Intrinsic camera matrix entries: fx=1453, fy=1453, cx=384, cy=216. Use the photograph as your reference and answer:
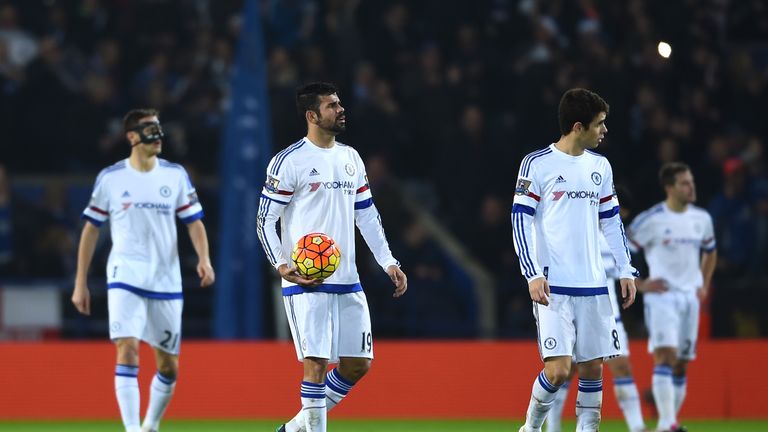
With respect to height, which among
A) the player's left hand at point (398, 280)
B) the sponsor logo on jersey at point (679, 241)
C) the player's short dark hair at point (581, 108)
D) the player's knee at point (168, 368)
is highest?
the player's short dark hair at point (581, 108)

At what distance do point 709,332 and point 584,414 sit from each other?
21.6 ft

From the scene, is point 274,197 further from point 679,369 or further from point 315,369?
point 679,369

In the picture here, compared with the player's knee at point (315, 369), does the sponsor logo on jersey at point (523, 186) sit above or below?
above

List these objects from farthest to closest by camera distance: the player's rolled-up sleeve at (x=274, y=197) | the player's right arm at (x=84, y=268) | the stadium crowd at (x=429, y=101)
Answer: the stadium crowd at (x=429, y=101) < the player's right arm at (x=84, y=268) < the player's rolled-up sleeve at (x=274, y=197)

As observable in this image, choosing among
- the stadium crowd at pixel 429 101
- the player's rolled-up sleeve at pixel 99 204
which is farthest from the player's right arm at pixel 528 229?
the stadium crowd at pixel 429 101

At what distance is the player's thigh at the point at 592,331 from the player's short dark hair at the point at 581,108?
41.4 inches

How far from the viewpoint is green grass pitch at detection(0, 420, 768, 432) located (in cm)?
1272

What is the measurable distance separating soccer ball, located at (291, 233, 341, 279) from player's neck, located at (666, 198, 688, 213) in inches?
172

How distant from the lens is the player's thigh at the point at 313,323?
340 inches

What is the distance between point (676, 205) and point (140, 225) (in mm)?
4519

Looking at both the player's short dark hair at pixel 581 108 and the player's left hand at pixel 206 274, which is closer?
the player's short dark hair at pixel 581 108

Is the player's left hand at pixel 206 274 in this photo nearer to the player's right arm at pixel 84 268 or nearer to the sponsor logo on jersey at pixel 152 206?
the sponsor logo on jersey at pixel 152 206

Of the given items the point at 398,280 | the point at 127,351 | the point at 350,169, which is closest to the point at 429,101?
the point at 127,351

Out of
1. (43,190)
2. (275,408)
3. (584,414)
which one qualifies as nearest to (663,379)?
(584,414)
